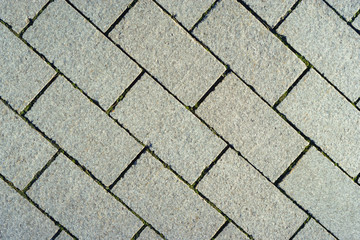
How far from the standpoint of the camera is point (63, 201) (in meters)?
2.13

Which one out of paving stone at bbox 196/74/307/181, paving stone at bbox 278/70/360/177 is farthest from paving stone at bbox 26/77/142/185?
paving stone at bbox 278/70/360/177

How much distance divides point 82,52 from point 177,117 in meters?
0.84

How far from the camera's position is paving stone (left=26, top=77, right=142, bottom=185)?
208cm

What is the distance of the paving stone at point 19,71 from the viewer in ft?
6.77

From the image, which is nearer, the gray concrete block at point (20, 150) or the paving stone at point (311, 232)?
the gray concrete block at point (20, 150)

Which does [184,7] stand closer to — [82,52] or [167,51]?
[167,51]

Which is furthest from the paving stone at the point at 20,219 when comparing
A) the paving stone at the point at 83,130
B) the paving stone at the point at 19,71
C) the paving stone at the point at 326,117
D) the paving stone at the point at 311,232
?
the paving stone at the point at 326,117

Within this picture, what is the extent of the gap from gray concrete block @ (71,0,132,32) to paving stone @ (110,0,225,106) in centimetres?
7

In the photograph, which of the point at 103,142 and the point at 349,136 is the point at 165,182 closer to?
the point at 103,142

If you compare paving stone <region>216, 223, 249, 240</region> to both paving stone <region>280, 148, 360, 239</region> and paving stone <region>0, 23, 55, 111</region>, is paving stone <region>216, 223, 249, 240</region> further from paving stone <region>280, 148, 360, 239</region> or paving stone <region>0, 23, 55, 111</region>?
paving stone <region>0, 23, 55, 111</region>

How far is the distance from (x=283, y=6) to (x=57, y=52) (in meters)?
1.72

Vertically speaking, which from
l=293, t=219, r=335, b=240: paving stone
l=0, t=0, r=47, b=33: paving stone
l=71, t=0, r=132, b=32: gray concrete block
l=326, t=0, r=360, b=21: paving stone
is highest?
l=326, t=0, r=360, b=21: paving stone

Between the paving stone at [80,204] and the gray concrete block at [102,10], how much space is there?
3.37ft

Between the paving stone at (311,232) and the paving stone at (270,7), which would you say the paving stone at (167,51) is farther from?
the paving stone at (311,232)
